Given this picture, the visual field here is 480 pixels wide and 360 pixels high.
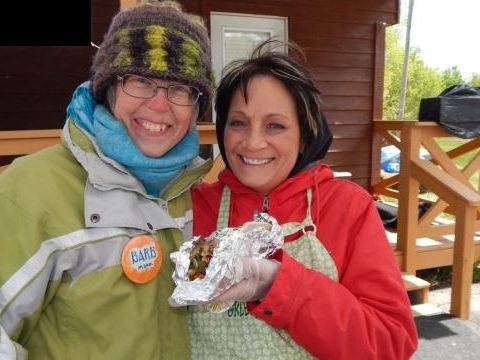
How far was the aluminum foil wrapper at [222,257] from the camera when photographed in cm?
116

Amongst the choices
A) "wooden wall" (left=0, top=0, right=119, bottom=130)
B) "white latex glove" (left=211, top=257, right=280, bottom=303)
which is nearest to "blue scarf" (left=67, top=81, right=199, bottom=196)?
"white latex glove" (left=211, top=257, right=280, bottom=303)

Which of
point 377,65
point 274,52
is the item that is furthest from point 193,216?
point 377,65

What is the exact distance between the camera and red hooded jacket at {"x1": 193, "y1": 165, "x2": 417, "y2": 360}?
1.26m

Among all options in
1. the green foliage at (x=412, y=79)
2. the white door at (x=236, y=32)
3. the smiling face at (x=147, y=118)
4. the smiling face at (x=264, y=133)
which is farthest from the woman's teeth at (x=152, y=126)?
the green foliage at (x=412, y=79)

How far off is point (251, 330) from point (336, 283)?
304 millimetres

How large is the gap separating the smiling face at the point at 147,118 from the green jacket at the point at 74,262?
132 millimetres

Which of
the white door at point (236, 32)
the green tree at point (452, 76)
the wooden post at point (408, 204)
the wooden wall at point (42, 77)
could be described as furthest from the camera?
the green tree at point (452, 76)

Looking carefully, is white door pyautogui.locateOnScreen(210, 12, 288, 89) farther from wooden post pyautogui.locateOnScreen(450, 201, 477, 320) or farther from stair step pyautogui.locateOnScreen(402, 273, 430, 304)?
stair step pyautogui.locateOnScreen(402, 273, 430, 304)

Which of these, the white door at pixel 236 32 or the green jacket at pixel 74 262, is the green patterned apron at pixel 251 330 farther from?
the white door at pixel 236 32

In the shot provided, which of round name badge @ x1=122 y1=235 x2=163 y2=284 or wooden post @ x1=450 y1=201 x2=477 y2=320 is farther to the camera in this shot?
wooden post @ x1=450 y1=201 x2=477 y2=320

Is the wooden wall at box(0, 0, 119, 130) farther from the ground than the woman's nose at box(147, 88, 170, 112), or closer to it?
farther from the ground

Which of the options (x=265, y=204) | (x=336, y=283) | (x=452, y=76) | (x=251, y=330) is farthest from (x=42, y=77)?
(x=452, y=76)

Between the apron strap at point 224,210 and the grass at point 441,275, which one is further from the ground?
the apron strap at point 224,210

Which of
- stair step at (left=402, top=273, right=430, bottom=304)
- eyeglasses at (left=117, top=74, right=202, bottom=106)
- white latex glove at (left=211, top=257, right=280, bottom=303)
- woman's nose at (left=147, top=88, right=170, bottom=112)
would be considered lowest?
stair step at (left=402, top=273, right=430, bottom=304)
